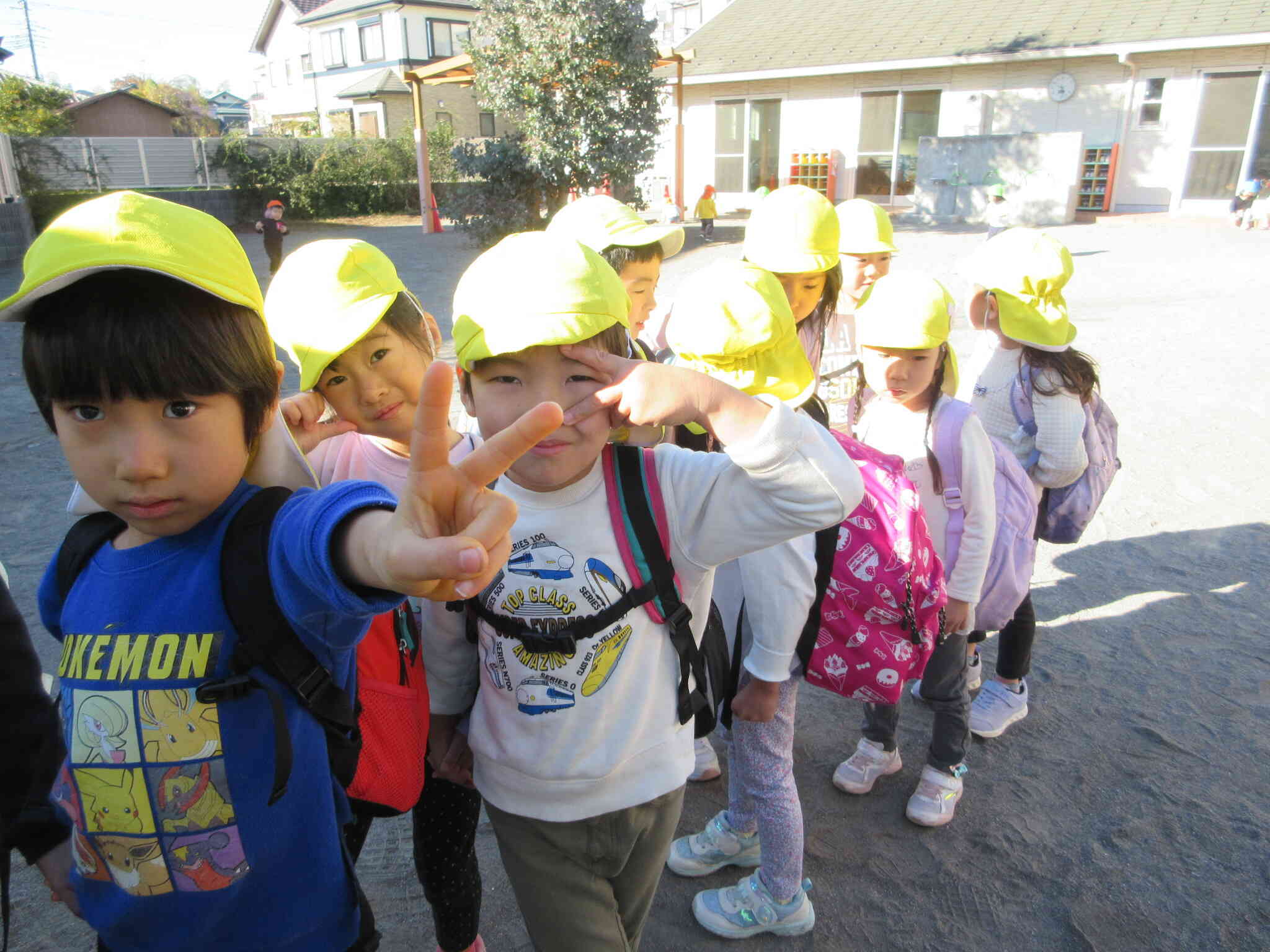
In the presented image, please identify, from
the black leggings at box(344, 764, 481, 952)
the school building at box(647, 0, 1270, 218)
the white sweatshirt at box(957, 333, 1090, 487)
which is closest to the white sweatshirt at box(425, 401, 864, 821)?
the black leggings at box(344, 764, 481, 952)

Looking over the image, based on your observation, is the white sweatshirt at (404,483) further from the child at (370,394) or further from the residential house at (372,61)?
the residential house at (372,61)

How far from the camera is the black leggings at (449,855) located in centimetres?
184

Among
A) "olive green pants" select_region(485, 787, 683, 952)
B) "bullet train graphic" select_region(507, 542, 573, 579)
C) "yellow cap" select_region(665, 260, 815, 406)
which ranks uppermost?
"yellow cap" select_region(665, 260, 815, 406)

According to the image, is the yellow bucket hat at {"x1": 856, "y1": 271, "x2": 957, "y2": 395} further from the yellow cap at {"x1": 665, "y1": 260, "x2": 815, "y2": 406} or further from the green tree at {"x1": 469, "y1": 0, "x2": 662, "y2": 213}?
the green tree at {"x1": 469, "y1": 0, "x2": 662, "y2": 213}

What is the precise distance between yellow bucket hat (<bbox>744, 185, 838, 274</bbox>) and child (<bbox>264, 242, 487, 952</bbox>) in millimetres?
1306

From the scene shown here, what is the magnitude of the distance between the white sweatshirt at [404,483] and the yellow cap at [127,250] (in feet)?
1.41

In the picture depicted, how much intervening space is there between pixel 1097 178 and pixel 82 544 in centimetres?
1995

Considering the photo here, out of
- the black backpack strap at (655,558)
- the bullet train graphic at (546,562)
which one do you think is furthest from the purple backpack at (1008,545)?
the bullet train graphic at (546,562)

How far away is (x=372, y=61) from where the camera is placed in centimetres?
3444

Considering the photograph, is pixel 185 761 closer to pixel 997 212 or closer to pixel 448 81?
pixel 997 212

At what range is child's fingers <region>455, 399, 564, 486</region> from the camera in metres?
1.00

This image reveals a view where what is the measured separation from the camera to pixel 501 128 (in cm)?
3506

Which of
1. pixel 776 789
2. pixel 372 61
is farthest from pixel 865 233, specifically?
pixel 372 61

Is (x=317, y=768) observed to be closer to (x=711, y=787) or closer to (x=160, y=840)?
(x=160, y=840)
